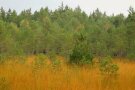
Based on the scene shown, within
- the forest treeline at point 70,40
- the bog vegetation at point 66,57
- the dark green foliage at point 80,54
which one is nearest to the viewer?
the bog vegetation at point 66,57

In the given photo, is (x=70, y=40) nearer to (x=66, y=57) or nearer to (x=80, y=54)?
(x=66, y=57)

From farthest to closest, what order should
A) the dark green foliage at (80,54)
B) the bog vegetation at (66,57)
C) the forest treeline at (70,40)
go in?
the forest treeline at (70,40) → the dark green foliage at (80,54) → the bog vegetation at (66,57)

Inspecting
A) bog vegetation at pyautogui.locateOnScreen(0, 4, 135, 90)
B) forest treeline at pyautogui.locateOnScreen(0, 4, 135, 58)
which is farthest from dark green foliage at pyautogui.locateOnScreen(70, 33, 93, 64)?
forest treeline at pyautogui.locateOnScreen(0, 4, 135, 58)

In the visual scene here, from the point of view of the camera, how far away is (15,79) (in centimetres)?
611

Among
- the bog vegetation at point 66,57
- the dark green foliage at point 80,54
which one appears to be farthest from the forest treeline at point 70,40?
the dark green foliage at point 80,54

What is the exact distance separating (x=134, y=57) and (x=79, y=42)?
8.56 m

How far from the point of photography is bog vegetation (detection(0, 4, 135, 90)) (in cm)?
612

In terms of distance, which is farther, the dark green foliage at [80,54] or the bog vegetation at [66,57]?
the dark green foliage at [80,54]

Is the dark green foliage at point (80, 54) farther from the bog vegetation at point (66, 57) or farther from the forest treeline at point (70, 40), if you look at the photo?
the forest treeline at point (70, 40)

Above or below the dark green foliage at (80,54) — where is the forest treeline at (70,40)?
above

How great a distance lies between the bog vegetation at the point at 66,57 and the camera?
6.12 metres

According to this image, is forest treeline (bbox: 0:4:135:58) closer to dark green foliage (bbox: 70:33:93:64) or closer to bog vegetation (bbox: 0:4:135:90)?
bog vegetation (bbox: 0:4:135:90)

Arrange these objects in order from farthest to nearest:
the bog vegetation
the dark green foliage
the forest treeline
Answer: the forest treeline < the dark green foliage < the bog vegetation

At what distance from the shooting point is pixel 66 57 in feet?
57.6
